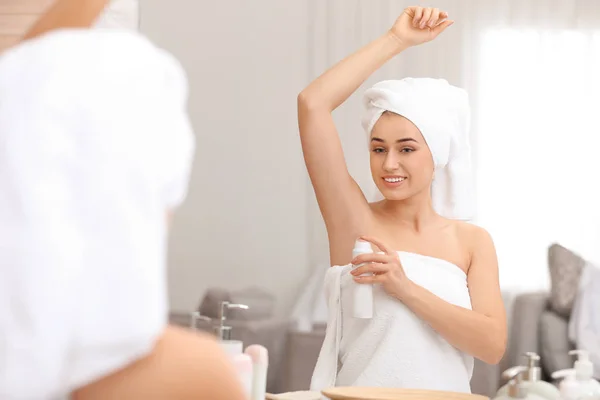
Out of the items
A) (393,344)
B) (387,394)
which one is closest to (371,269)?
(393,344)

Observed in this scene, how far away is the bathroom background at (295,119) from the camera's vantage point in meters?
4.49

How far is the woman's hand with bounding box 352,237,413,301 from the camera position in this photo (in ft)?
4.66

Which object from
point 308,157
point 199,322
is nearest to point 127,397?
point 199,322

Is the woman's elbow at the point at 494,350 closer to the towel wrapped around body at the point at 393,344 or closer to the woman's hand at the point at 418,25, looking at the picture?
the towel wrapped around body at the point at 393,344

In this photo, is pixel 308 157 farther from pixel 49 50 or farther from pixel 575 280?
pixel 575 280

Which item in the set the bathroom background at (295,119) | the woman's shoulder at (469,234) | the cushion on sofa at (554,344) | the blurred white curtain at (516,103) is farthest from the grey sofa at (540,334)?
the woman's shoulder at (469,234)

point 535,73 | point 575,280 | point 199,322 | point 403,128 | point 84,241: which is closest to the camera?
point 84,241

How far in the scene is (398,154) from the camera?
1.53 metres

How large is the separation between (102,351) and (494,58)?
436 cm

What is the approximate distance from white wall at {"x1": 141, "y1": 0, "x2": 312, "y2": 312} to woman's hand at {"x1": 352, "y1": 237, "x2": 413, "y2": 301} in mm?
3097

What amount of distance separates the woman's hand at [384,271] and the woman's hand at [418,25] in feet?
1.39

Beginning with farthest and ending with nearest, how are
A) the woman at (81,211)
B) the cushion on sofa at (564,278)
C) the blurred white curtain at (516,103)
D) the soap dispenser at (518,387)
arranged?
1. the blurred white curtain at (516,103)
2. the cushion on sofa at (564,278)
3. the soap dispenser at (518,387)
4. the woman at (81,211)

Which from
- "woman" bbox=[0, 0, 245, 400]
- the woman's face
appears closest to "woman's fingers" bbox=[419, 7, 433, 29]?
the woman's face

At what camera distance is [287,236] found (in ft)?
15.0
